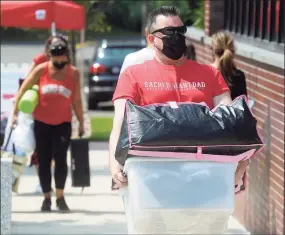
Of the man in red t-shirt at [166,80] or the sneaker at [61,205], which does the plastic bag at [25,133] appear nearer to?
the sneaker at [61,205]

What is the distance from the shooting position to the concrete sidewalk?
9799 mm

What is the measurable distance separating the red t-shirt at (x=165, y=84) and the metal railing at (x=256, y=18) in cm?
465

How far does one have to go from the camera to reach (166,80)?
17.6 feet

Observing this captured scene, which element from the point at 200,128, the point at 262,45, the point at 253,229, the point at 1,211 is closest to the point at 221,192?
the point at 200,128

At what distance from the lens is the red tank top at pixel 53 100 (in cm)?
1048

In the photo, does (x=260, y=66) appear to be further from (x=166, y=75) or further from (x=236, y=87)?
(x=166, y=75)

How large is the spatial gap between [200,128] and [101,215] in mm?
5826

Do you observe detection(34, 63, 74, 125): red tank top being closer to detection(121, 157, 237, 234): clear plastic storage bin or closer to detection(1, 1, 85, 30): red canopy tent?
detection(121, 157, 237, 234): clear plastic storage bin

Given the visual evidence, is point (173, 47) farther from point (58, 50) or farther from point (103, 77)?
point (103, 77)

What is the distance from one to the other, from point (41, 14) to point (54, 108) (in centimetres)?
673

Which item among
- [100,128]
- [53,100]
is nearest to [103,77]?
[100,128]

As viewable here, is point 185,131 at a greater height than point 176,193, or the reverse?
point 185,131

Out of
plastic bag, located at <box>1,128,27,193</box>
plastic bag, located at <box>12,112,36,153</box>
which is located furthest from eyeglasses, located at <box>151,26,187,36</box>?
plastic bag, located at <box>1,128,27,193</box>

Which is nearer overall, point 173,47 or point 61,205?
point 173,47
